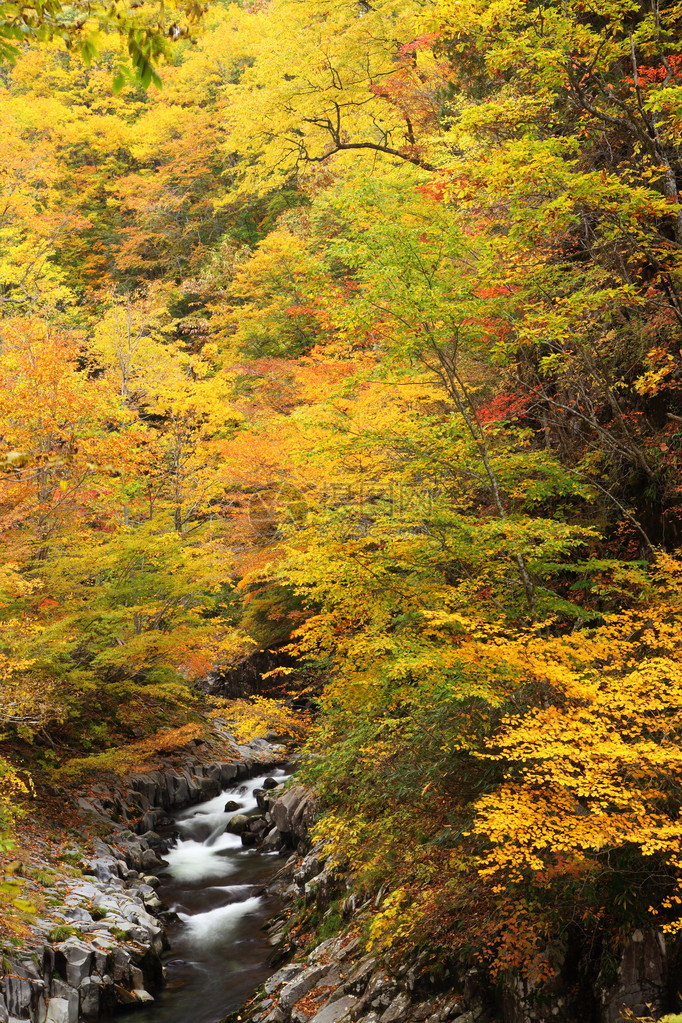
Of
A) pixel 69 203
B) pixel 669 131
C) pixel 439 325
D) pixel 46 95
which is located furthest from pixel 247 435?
pixel 46 95

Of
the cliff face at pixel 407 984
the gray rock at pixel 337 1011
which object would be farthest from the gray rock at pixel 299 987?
the gray rock at pixel 337 1011

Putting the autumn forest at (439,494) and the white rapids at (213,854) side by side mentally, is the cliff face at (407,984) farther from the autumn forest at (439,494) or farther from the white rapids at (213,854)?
the white rapids at (213,854)

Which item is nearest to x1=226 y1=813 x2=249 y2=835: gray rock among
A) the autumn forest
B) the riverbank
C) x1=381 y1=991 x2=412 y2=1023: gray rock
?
the riverbank

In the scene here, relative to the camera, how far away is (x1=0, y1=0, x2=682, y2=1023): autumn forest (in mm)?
5051

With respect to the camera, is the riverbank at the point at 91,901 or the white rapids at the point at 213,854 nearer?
the riverbank at the point at 91,901

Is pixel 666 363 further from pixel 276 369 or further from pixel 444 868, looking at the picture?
pixel 276 369

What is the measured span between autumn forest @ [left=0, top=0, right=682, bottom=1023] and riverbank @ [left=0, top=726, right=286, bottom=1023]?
622 mm

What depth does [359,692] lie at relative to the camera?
824cm

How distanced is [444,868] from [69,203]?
1493 inches

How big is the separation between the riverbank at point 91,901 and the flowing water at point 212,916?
1.11 ft

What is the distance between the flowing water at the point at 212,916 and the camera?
9.11 metres

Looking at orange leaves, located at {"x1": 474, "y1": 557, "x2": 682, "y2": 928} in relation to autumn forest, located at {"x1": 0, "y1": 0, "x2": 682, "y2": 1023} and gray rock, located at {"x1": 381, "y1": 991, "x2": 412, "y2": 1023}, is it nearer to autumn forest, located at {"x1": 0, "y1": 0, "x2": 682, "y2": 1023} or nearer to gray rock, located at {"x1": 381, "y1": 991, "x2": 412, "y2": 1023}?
autumn forest, located at {"x1": 0, "y1": 0, "x2": 682, "y2": 1023}

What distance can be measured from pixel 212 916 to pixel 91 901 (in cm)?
248

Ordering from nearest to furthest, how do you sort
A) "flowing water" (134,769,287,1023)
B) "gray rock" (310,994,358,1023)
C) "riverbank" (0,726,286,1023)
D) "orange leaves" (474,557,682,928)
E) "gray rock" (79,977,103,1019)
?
"orange leaves" (474,557,682,928)
"gray rock" (310,994,358,1023)
"riverbank" (0,726,286,1023)
"gray rock" (79,977,103,1019)
"flowing water" (134,769,287,1023)
